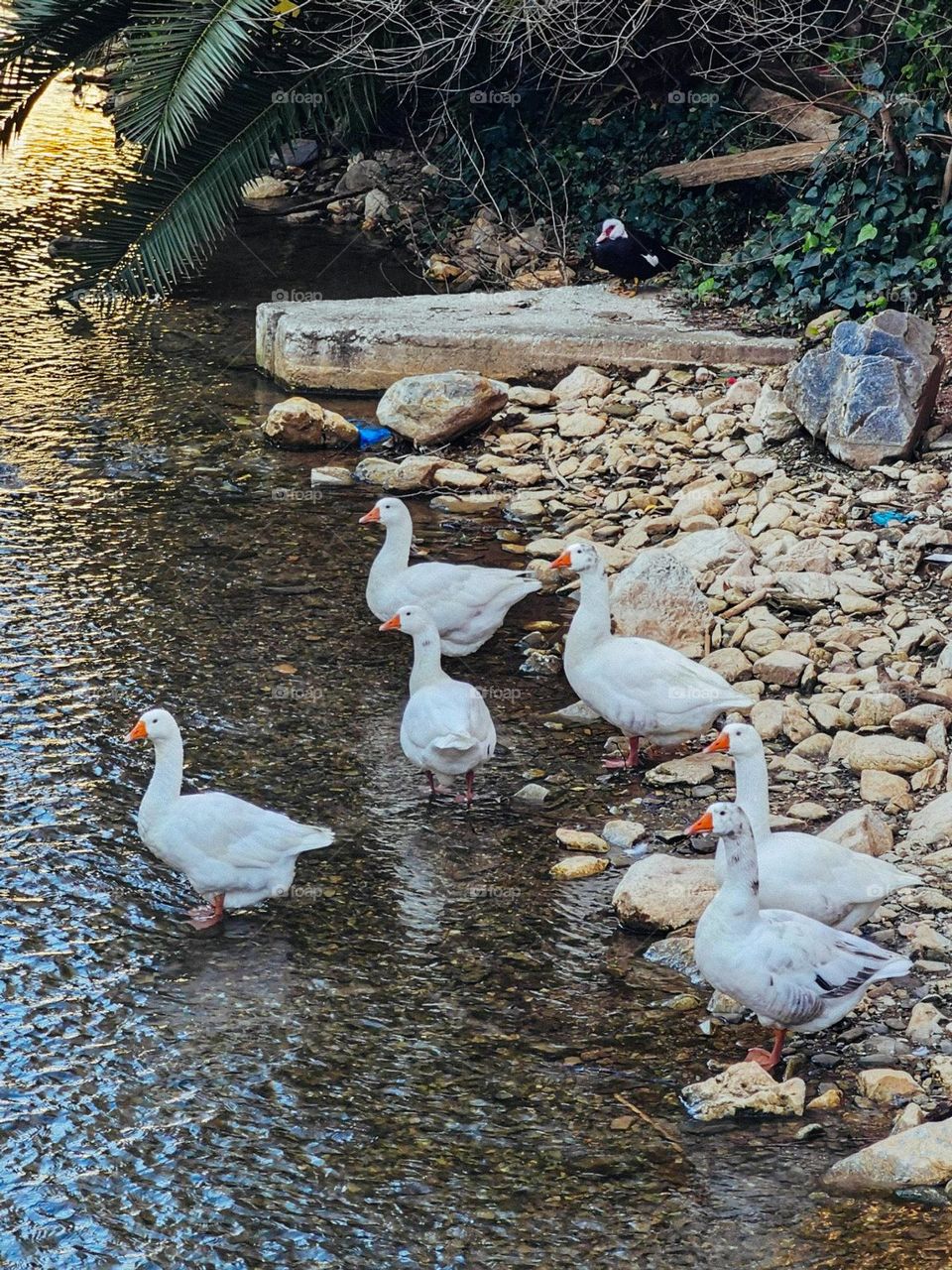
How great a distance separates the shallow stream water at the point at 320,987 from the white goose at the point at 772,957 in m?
0.25

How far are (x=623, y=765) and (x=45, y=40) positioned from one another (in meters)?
8.16

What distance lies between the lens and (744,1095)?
458cm

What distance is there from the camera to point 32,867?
5824 millimetres

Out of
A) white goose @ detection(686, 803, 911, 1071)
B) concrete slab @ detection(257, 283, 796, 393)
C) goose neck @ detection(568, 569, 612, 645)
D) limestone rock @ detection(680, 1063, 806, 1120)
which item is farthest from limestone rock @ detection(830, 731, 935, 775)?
concrete slab @ detection(257, 283, 796, 393)

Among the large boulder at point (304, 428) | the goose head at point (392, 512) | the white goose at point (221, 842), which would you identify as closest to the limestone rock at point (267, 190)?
the large boulder at point (304, 428)

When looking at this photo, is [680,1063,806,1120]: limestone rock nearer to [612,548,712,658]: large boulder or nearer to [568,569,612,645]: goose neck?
[568,569,612,645]: goose neck

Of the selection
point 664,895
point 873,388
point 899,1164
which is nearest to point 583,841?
point 664,895

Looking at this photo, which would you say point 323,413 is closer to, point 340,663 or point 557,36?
point 340,663

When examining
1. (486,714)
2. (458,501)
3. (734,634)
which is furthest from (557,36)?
(486,714)

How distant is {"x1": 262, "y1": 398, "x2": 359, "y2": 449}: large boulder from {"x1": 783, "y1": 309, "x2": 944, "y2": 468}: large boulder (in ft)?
10.2

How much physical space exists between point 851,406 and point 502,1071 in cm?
530

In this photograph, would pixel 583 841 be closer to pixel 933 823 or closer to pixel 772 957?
pixel 933 823

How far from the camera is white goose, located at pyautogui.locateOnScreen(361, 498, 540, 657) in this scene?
7578 millimetres

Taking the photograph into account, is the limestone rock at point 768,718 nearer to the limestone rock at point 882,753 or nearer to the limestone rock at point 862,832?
the limestone rock at point 882,753
